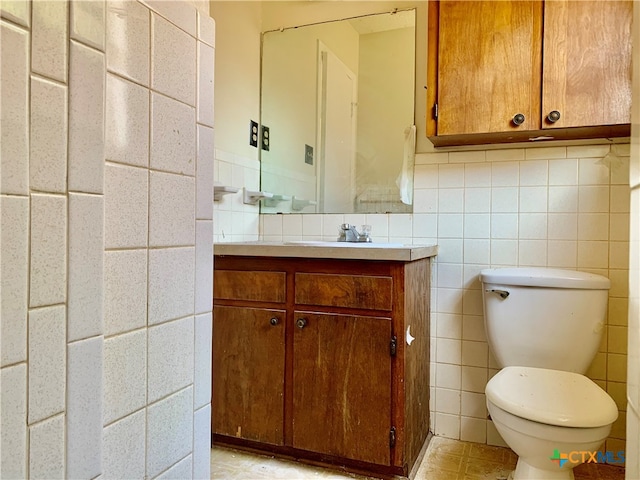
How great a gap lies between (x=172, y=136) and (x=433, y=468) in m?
1.60

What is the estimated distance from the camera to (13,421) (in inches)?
18.7

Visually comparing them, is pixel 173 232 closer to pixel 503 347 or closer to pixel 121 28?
pixel 121 28

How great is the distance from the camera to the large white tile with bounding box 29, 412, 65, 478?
0.50 metres

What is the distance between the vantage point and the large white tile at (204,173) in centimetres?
77

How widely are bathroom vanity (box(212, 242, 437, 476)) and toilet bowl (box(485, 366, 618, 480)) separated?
1.11 feet

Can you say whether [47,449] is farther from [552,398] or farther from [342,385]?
[552,398]

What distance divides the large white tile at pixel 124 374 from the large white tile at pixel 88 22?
387 mm

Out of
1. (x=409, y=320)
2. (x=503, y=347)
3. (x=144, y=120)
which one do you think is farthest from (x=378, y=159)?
(x=144, y=120)

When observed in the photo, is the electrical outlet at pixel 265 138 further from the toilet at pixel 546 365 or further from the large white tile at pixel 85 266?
the large white tile at pixel 85 266

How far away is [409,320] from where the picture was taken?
1.61 m

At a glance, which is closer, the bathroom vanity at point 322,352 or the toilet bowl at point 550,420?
the toilet bowl at point 550,420

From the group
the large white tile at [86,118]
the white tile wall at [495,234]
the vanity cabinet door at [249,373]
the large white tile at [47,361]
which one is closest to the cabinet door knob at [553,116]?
the white tile wall at [495,234]

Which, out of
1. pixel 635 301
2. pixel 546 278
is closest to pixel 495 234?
pixel 546 278

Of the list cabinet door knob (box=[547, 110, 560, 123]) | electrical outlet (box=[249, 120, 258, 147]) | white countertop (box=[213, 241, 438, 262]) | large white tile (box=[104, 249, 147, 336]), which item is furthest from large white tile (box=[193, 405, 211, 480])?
electrical outlet (box=[249, 120, 258, 147])
